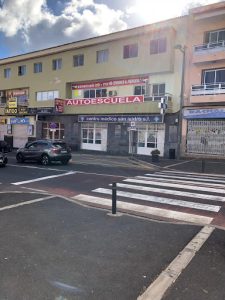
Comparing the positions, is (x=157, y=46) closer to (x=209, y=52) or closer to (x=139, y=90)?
(x=139, y=90)

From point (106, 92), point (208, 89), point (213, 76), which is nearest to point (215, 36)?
point (213, 76)

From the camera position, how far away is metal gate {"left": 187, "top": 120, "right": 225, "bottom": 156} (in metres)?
23.7

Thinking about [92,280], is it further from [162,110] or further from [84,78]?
[84,78]

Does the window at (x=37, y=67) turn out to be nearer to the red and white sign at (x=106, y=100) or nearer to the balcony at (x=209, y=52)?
the red and white sign at (x=106, y=100)

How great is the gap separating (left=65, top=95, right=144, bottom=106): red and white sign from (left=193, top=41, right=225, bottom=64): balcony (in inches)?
221

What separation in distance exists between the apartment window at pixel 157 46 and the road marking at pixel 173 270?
2243 cm

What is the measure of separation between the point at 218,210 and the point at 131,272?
4917 millimetres

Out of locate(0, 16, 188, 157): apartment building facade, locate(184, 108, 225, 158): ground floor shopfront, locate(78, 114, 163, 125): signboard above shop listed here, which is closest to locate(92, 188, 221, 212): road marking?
A: locate(0, 16, 188, 157): apartment building facade

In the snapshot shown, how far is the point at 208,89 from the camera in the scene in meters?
23.6

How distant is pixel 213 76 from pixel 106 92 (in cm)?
1074

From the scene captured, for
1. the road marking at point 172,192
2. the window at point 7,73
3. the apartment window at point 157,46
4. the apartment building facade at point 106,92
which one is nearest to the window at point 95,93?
the apartment building facade at point 106,92

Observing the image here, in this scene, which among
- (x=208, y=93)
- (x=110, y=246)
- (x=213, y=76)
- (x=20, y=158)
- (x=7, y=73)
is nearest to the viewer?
(x=110, y=246)

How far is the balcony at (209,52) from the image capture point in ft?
75.2

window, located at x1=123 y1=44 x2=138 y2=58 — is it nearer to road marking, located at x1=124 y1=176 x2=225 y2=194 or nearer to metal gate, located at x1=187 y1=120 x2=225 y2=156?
metal gate, located at x1=187 y1=120 x2=225 y2=156
